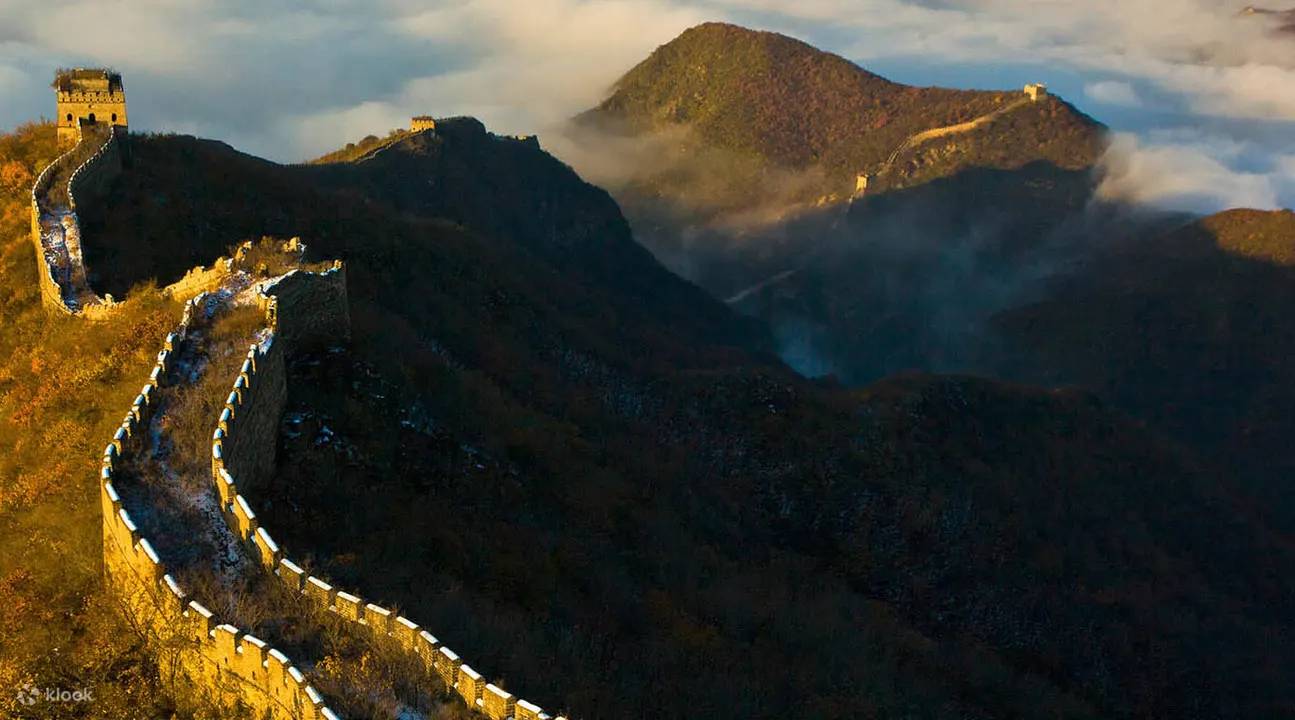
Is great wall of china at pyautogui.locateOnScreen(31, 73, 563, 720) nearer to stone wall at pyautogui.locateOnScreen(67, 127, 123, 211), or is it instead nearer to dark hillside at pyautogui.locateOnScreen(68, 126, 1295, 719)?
dark hillside at pyautogui.locateOnScreen(68, 126, 1295, 719)

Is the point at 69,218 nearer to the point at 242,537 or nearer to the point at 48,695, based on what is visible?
the point at 242,537

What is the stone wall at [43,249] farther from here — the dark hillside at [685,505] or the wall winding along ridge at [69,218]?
the dark hillside at [685,505]

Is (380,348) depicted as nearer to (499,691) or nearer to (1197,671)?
(499,691)

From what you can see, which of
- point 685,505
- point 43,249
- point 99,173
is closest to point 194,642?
point 43,249

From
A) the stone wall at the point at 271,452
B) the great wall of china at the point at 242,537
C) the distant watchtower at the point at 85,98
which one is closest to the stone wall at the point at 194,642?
the great wall of china at the point at 242,537

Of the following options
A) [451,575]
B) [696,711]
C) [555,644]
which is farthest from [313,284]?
[696,711]

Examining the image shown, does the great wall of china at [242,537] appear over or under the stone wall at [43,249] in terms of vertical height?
under

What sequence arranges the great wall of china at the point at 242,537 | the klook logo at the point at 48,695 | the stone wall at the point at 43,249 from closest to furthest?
the great wall of china at the point at 242,537 → the klook logo at the point at 48,695 → the stone wall at the point at 43,249
